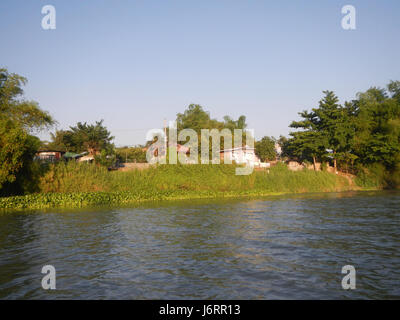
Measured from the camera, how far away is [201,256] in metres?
10.2

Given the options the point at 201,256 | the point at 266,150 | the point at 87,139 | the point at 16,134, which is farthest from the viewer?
the point at 266,150

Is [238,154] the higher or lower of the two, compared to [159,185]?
higher

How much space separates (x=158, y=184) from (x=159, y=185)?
0.13 meters

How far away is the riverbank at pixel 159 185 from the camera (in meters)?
24.4

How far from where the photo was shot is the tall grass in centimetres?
2462

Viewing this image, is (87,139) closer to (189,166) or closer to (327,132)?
(189,166)

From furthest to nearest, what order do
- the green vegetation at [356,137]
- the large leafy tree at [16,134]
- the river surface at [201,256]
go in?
the green vegetation at [356,137] → the large leafy tree at [16,134] → the river surface at [201,256]

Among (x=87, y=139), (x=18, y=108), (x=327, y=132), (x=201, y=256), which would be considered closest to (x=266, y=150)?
(x=327, y=132)

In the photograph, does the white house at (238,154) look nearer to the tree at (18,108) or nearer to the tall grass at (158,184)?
the tall grass at (158,184)

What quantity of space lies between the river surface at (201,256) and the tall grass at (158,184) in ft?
21.9

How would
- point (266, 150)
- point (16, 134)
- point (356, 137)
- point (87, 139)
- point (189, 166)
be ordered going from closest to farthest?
point (16, 134) < point (189, 166) < point (356, 137) < point (87, 139) < point (266, 150)

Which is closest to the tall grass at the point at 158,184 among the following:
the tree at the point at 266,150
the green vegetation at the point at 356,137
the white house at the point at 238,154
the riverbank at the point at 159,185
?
the riverbank at the point at 159,185

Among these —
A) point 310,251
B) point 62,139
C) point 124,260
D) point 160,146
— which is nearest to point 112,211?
point 124,260
